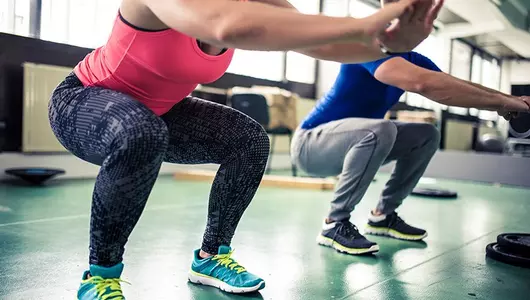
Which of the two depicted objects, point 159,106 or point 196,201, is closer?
point 159,106

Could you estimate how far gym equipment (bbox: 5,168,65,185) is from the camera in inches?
143

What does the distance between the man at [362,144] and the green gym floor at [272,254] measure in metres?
0.11

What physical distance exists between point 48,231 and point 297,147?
3.83ft

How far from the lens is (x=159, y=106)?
1.34 m

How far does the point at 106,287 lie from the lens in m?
1.16

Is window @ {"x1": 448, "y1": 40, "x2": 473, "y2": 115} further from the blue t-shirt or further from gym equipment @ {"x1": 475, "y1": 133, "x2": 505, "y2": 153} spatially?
the blue t-shirt

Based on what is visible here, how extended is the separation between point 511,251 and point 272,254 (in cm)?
95

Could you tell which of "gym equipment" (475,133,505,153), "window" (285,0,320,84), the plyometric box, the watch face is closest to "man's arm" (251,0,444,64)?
the watch face

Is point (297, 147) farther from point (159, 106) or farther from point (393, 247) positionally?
point (159, 106)

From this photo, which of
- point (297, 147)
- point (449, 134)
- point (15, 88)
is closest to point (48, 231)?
point (297, 147)

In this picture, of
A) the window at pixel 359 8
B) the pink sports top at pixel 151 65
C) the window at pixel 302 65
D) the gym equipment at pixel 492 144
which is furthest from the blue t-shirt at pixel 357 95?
the window at pixel 359 8

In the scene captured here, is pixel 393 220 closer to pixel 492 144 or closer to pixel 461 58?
pixel 461 58

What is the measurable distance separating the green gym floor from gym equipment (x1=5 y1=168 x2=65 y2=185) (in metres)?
0.28

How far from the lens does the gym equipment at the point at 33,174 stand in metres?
3.63
